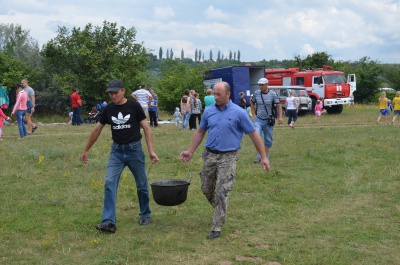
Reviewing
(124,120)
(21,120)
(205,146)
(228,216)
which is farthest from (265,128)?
(21,120)

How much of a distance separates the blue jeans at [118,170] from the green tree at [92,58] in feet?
88.0

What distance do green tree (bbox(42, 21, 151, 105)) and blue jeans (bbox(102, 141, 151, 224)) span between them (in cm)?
2682

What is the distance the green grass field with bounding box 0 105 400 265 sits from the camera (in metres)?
6.06

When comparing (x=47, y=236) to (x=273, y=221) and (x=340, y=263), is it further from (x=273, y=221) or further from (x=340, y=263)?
(x=340, y=263)

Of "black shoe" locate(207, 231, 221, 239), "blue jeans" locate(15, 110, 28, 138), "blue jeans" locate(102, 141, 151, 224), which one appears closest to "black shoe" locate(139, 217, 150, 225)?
"blue jeans" locate(102, 141, 151, 224)

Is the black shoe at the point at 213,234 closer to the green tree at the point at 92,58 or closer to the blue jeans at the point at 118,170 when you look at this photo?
the blue jeans at the point at 118,170

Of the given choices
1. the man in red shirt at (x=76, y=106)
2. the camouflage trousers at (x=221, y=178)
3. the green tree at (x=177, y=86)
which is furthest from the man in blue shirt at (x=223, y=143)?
the green tree at (x=177, y=86)

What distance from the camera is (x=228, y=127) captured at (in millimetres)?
6730

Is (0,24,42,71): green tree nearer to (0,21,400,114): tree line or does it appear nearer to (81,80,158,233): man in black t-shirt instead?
(0,21,400,114): tree line

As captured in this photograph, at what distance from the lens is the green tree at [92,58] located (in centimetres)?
3350

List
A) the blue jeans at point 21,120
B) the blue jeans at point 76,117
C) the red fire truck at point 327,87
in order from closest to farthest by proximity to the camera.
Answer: the blue jeans at point 21,120, the blue jeans at point 76,117, the red fire truck at point 327,87

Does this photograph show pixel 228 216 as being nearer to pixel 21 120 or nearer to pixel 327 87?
pixel 21 120

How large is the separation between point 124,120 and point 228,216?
6.95ft

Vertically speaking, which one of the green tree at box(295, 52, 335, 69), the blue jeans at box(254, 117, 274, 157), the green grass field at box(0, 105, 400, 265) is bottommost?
the green grass field at box(0, 105, 400, 265)
